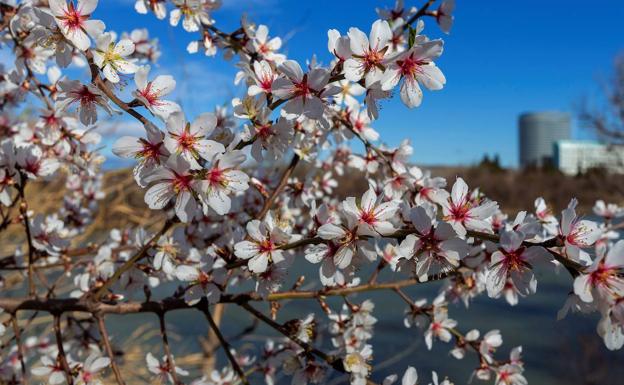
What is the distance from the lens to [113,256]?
103 cm

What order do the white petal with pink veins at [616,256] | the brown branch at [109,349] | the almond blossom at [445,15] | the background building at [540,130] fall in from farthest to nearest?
the background building at [540,130] → the almond blossom at [445,15] → the brown branch at [109,349] → the white petal with pink veins at [616,256]

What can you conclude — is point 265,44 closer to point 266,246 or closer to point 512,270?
point 266,246

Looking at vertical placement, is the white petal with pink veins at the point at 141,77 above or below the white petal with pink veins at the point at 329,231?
above

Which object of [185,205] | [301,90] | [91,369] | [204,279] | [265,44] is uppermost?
[265,44]

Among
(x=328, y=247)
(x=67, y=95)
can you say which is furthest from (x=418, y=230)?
(x=67, y=95)

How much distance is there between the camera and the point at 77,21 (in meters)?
0.54

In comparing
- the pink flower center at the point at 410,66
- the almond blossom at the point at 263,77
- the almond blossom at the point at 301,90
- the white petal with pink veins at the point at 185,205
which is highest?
the almond blossom at the point at 263,77

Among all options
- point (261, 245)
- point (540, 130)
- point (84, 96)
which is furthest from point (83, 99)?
point (540, 130)

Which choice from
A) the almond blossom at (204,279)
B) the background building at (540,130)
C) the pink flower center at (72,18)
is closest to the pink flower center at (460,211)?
the almond blossom at (204,279)

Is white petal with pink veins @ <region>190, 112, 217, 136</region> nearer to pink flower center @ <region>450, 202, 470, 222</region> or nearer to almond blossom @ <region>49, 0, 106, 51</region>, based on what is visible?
almond blossom @ <region>49, 0, 106, 51</region>

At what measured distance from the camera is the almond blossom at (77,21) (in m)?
0.53

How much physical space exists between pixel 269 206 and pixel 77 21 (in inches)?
14.0

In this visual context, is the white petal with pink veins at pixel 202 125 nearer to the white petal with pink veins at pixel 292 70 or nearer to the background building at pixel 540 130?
the white petal with pink veins at pixel 292 70

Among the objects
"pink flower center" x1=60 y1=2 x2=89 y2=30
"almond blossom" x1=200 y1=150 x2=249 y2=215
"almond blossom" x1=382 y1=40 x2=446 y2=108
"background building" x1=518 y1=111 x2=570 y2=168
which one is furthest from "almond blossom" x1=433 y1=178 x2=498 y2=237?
"background building" x1=518 y1=111 x2=570 y2=168
